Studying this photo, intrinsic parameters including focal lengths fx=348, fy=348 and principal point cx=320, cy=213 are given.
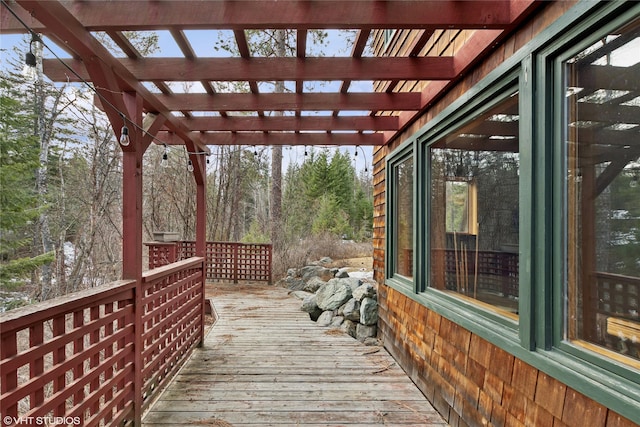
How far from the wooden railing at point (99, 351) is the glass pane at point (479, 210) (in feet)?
7.29

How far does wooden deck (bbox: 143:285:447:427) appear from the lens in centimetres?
252

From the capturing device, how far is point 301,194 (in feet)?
51.0

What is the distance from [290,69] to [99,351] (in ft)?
6.69

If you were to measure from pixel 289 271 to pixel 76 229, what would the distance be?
5.33m

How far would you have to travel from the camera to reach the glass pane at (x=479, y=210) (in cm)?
188

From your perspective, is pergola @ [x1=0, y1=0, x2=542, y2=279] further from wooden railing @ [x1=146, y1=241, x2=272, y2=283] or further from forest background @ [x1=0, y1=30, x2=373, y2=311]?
wooden railing @ [x1=146, y1=241, x2=272, y2=283]

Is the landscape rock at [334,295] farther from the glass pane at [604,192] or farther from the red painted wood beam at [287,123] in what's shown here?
the glass pane at [604,192]

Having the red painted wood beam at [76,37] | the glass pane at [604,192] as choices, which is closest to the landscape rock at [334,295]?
the red painted wood beam at [76,37]

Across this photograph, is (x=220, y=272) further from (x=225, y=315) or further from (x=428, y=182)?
(x=428, y=182)

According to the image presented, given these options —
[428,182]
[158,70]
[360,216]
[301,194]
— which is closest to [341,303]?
[428,182]

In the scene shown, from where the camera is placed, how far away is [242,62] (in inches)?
91.2

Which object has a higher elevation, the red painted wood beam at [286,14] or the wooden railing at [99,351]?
the red painted wood beam at [286,14]

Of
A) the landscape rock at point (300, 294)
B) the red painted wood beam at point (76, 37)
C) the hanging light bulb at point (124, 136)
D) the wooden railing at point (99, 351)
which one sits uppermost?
the red painted wood beam at point (76, 37)

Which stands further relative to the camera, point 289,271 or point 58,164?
point 289,271
